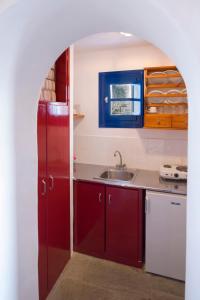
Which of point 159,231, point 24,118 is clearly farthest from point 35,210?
point 159,231

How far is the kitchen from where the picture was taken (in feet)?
9.32

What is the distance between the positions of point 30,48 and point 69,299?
204cm

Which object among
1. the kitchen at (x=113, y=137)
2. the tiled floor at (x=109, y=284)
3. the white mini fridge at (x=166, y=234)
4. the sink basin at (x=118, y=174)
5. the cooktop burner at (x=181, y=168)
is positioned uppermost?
the kitchen at (x=113, y=137)

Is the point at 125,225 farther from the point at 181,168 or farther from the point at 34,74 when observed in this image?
the point at 34,74

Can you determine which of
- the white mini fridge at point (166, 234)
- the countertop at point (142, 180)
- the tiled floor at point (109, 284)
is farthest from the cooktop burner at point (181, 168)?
the tiled floor at point (109, 284)

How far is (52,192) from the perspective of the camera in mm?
2143

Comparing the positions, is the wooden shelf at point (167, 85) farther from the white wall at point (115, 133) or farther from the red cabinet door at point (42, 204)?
the red cabinet door at point (42, 204)

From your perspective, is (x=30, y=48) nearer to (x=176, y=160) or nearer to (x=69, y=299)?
(x=69, y=299)

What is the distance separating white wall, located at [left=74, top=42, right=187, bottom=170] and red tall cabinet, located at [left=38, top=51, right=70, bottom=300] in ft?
3.01

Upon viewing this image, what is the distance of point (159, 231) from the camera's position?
7.86ft

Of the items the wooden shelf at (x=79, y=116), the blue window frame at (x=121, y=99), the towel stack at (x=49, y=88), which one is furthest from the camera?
the wooden shelf at (x=79, y=116)

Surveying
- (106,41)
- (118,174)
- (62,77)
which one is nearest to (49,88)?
(62,77)

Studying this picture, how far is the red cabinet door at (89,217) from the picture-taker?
104 inches

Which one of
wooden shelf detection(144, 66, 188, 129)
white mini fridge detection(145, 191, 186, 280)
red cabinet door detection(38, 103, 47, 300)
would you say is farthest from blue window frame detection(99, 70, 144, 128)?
red cabinet door detection(38, 103, 47, 300)
